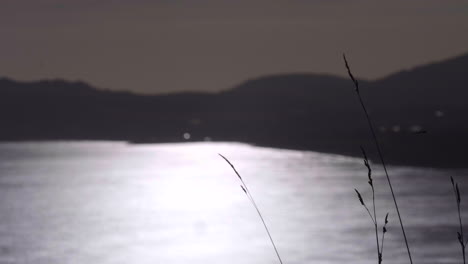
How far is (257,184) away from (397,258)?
100ft

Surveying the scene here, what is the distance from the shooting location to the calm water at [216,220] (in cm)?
2064

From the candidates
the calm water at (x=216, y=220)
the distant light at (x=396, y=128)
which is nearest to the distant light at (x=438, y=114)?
the distant light at (x=396, y=128)

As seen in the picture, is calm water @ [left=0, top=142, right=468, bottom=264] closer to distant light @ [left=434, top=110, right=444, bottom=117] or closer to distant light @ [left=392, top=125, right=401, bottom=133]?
distant light @ [left=392, top=125, right=401, bottom=133]

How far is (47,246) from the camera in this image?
22.6 meters

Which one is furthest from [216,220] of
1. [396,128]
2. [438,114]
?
[438,114]

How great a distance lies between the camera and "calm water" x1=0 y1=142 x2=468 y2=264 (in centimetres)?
2064

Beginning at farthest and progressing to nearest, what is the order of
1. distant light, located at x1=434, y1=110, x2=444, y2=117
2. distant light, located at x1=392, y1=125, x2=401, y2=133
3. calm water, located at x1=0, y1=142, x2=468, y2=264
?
distant light, located at x1=434, y1=110, x2=444, y2=117 < distant light, located at x1=392, y1=125, x2=401, y2=133 < calm water, located at x1=0, y1=142, x2=468, y2=264

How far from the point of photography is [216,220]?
3064 centimetres

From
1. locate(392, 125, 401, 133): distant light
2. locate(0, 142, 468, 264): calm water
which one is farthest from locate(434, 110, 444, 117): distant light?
locate(0, 142, 468, 264): calm water

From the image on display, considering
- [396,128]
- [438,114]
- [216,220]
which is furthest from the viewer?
[438,114]

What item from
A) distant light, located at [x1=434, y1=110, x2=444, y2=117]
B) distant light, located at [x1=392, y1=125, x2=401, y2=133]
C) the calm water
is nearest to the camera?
the calm water

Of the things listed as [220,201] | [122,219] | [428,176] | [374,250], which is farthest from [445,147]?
[374,250]

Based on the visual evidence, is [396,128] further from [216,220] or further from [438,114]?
[216,220]

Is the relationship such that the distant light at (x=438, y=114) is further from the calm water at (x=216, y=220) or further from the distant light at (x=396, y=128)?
the calm water at (x=216, y=220)
